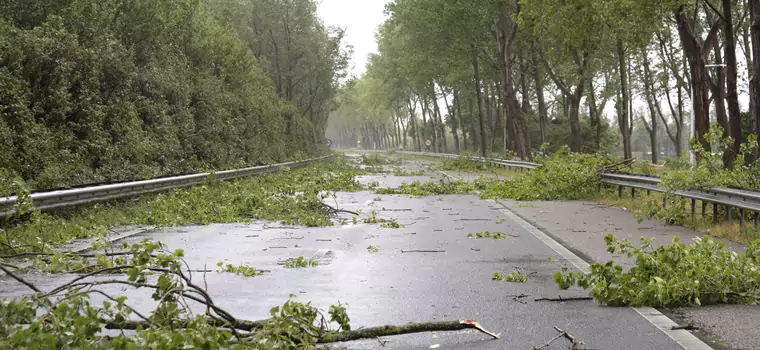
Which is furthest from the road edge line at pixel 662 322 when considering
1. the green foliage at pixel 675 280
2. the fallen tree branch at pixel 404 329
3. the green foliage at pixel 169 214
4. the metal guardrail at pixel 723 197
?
the green foliage at pixel 169 214

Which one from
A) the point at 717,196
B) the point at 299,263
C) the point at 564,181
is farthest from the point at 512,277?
the point at 564,181

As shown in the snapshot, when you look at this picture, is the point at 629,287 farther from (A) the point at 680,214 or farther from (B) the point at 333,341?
(A) the point at 680,214

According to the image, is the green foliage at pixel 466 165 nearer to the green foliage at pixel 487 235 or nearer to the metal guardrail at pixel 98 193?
the metal guardrail at pixel 98 193

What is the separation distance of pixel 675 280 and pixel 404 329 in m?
2.90

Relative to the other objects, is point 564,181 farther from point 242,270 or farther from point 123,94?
point 242,270

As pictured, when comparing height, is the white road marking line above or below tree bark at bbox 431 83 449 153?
below

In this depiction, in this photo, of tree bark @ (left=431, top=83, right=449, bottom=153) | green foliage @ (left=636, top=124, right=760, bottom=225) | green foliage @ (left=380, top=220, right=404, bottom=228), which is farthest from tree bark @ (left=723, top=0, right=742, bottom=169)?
tree bark @ (left=431, top=83, right=449, bottom=153)

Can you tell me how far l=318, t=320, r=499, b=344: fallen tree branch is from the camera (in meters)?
5.25

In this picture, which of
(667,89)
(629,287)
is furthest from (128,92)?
(667,89)

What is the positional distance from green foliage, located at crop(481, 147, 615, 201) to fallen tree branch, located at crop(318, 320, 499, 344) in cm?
1435

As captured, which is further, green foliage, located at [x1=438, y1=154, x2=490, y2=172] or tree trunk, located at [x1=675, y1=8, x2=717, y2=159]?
green foliage, located at [x1=438, y1=154, x2=490, y2=172]

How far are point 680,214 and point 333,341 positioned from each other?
9836 mm

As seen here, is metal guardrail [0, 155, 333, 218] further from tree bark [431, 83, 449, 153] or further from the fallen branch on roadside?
tree bark [431, 83, 449, 153]

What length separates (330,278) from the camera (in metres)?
7.93
